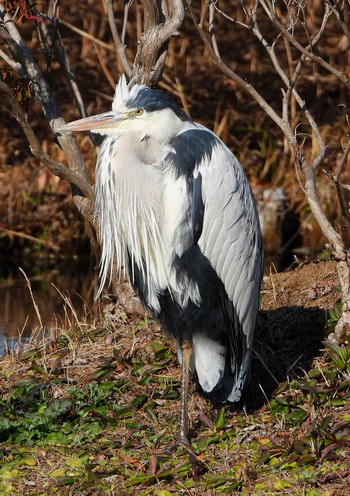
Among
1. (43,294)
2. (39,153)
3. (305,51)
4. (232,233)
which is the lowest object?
(43,294)

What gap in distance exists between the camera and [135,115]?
15.6 feet

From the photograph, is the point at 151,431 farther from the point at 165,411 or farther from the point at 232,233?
the point at 232,233

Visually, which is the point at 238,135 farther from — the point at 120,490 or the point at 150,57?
the point at 120,490

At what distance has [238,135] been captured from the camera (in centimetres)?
1099

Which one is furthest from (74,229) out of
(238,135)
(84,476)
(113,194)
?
(84,476)

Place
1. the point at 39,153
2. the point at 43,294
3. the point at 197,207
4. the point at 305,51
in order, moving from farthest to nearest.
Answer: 1. the point at 43,294
2. the point at 39,153
3. the point at 305,51
4. the point at 197,207

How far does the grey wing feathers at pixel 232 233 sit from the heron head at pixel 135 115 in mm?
301

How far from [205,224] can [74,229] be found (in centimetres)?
587

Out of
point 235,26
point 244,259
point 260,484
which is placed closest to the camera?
point 260,484

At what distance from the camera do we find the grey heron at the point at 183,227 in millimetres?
4656

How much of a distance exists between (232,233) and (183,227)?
31cm

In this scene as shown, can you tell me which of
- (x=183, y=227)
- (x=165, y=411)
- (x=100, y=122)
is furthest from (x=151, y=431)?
(x=100, y=122)

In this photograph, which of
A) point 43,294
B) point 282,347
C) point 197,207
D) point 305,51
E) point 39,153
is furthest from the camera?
point 43,294

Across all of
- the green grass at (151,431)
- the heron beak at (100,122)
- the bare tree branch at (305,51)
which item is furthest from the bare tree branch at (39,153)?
the bare tree branch at (305,51)
